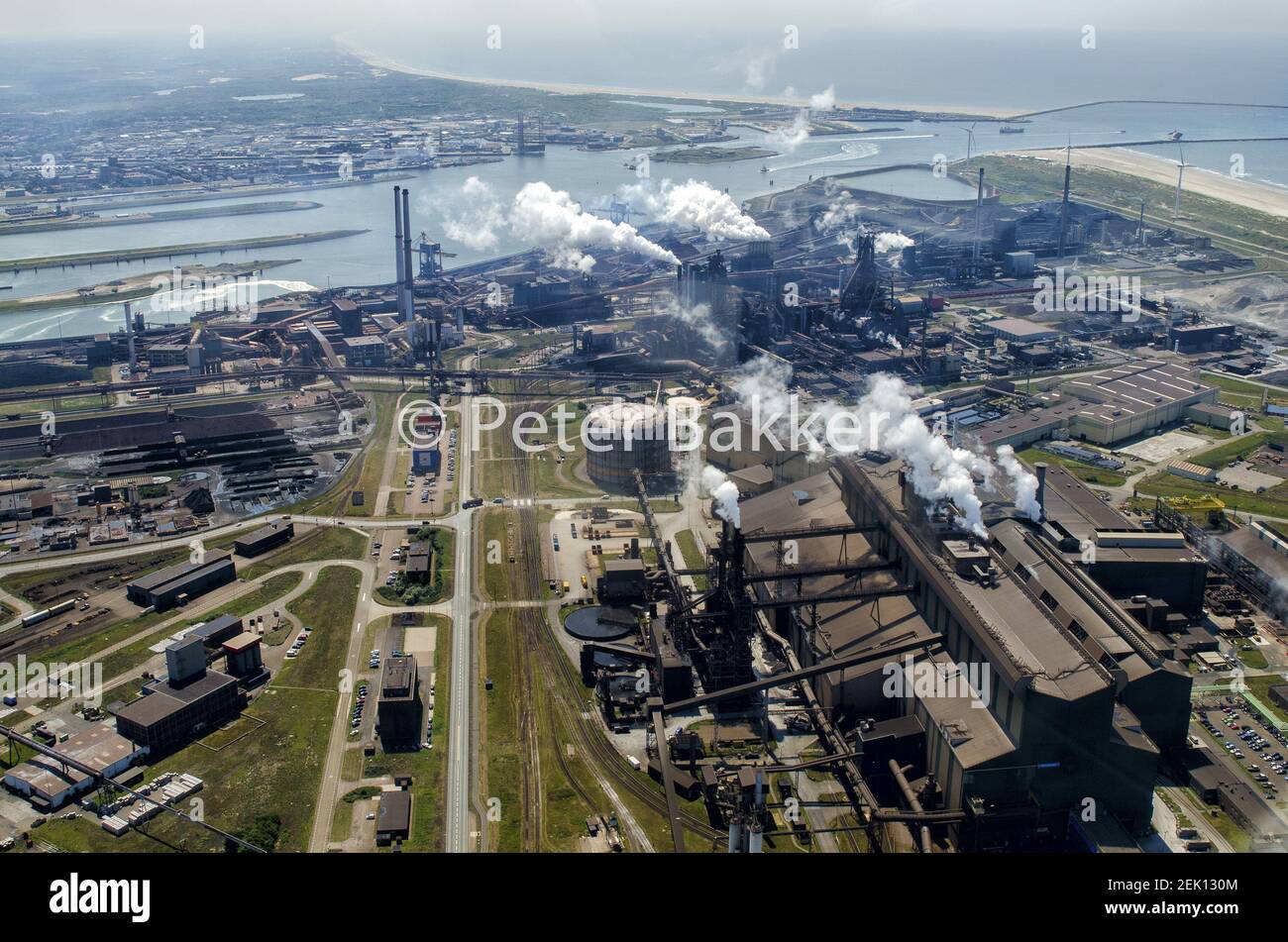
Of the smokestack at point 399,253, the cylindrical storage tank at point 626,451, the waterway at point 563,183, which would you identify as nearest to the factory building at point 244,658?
the cylindrical storage tank at point 626,451

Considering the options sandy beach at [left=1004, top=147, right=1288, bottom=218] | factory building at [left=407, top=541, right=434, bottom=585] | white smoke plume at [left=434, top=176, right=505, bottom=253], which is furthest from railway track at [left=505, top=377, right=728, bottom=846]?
sandy beach at [left=1004, top=147, right=1288, bottom=218]

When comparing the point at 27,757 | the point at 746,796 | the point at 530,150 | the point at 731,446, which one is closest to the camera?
the point at 746,796

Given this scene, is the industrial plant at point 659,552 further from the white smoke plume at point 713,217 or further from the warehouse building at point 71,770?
the white smoke plume at point 713,217

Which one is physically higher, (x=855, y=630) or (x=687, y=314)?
(x=687, y=314)

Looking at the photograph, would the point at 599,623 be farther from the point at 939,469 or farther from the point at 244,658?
A: the point at 939,469

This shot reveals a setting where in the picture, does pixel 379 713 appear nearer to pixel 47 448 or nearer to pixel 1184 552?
pixel 1184 552
